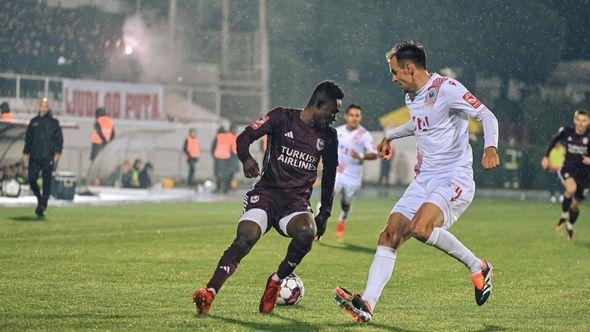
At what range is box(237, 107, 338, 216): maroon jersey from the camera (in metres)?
9.41

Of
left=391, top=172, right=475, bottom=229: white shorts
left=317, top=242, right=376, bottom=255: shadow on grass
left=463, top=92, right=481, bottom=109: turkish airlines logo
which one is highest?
left=463, top=92, right=481, bottom=109: turkish airlines logo

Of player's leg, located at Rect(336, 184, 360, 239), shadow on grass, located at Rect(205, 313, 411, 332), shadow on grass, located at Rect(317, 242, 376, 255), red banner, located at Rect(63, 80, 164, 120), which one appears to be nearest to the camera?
shadow on grass, located at Rect(205, 313, 411, 332)

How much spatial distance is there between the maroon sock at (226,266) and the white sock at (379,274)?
3.39 ft

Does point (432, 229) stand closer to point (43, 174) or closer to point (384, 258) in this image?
point (384, 258)

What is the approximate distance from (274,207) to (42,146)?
12446 mm

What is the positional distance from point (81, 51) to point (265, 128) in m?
39.2

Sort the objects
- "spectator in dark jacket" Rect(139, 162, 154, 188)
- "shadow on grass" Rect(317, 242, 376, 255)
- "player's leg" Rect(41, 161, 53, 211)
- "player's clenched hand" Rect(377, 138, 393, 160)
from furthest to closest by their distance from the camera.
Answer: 1. "spectator in dark jacket" Rect(139, 162, 154, 188)
2. "player's leg" Rect(41, 161, 53, 211)
3. "shadow on grass" Rect(317, 242, 376, 255)
4. "player's clenched hand" Rect(377, 138, 393, 160)

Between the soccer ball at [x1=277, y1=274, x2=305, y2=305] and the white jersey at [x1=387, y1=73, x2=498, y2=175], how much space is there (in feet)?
4.80

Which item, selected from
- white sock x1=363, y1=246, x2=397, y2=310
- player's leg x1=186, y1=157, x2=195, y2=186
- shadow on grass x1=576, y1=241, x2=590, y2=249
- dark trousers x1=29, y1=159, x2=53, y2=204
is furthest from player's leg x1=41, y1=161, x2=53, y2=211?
player's leg x1=186, y1=157, x2=195, y2=186

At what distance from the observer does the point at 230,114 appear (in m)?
49.7

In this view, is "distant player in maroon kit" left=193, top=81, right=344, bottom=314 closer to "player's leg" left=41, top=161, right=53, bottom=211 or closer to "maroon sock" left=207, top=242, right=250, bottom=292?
"maroon sock" left=207, top=242, right=250, bottom=292

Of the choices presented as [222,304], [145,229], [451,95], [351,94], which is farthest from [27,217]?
[351,94]

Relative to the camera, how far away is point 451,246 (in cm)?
944

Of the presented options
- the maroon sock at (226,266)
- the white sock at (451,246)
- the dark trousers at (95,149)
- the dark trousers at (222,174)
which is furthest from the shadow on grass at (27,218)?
the dark trousers at (222,174)
